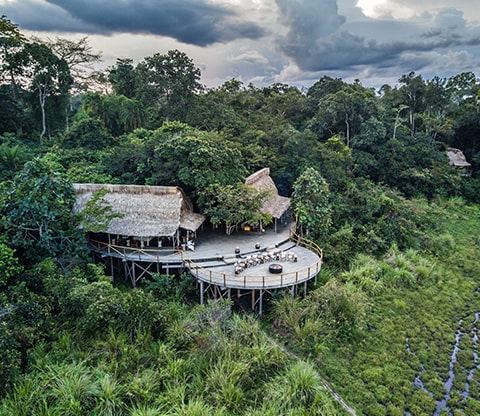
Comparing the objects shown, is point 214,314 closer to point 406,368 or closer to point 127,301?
point 127,301

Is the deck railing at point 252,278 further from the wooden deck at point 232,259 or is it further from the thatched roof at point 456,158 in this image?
the thatched roof at point 456,158

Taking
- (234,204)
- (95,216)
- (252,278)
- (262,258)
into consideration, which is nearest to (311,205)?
(234,204)

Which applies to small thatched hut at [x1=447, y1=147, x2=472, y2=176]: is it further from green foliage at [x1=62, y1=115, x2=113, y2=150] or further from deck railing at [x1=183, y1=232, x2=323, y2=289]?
green foliage at [x1=62, y1=115, x2=113, y2=150]

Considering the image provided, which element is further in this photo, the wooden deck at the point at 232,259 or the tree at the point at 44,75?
the tree at the point at 44,75

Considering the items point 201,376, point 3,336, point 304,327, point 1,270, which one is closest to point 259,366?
point 201,376

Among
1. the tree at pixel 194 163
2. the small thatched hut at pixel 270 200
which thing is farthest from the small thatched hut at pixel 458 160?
the tree at pixel 194 163
